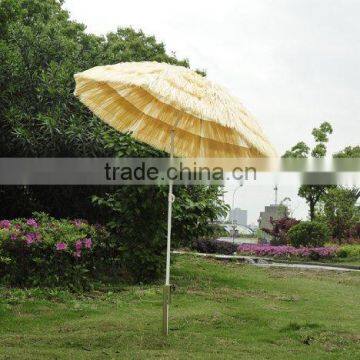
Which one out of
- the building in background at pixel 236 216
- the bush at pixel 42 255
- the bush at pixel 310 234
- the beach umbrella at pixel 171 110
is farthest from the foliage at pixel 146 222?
the bush at pixel 310 234

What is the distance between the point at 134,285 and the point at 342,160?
81.0 ft

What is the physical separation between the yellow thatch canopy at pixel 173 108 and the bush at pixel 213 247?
1506 cm

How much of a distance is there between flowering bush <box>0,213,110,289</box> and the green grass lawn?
429 millimetres

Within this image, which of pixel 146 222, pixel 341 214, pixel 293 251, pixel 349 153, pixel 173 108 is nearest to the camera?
pixel 173 108

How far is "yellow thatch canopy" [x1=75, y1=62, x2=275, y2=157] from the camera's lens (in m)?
5.26

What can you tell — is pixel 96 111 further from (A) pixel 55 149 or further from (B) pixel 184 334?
(A) pixel 55 149

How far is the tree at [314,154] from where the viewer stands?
30.3 m

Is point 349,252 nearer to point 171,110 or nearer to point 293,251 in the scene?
point 293,251

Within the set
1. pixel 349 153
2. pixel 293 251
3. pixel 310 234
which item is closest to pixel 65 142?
pixel 293 251

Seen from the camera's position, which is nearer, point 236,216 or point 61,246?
point 61,246

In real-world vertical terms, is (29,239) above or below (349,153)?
below

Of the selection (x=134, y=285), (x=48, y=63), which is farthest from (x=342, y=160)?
(x=134, y=285)

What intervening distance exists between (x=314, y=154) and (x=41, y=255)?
81.0ft

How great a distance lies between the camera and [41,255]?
8.65 metres
